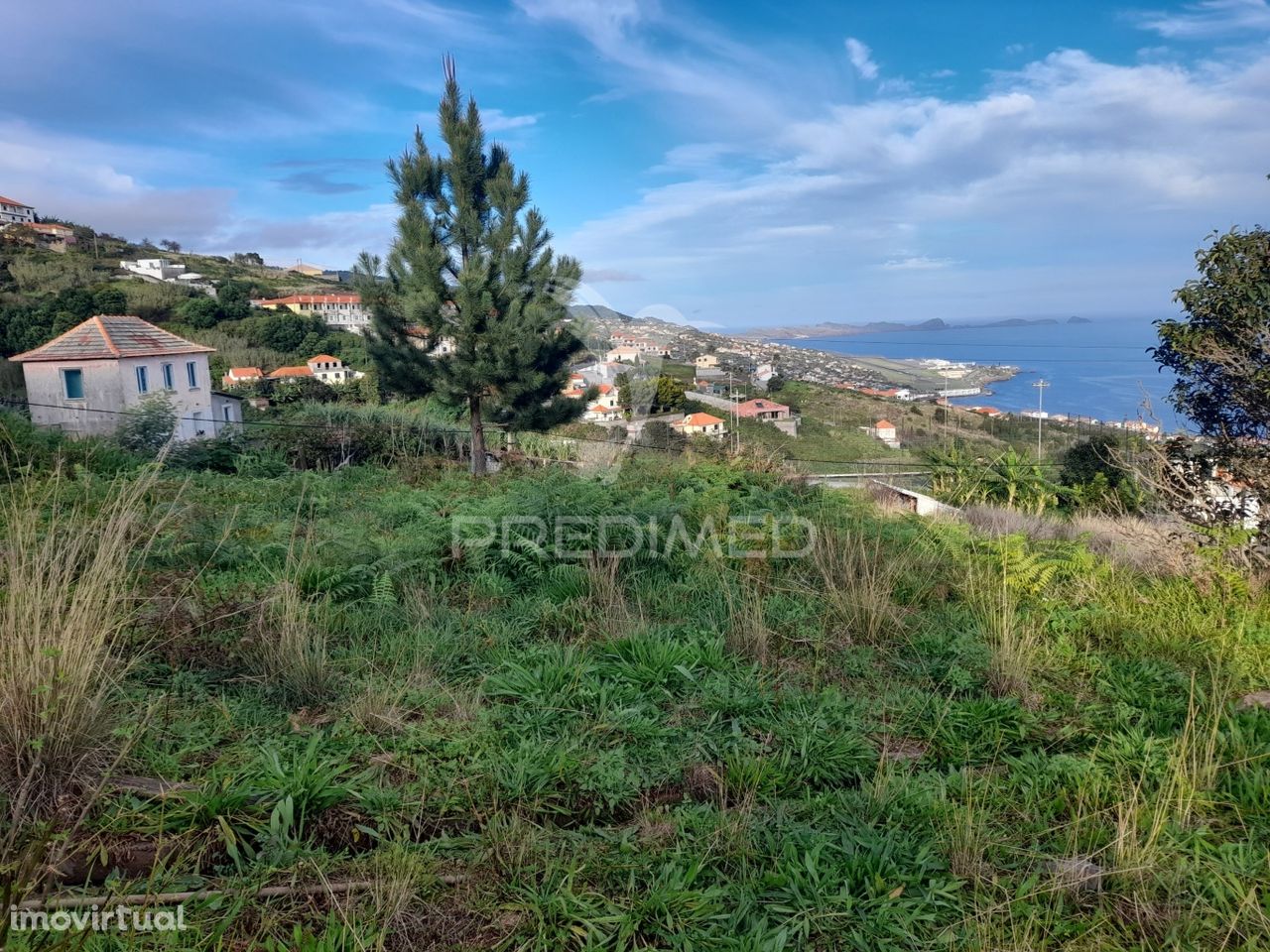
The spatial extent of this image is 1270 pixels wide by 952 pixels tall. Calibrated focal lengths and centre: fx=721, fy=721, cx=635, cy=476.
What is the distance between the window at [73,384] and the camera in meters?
17.9

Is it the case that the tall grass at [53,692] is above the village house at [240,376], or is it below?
below

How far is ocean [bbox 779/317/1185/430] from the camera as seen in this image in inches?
213

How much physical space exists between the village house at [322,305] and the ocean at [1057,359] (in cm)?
3207

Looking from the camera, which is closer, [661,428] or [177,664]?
[177,664]

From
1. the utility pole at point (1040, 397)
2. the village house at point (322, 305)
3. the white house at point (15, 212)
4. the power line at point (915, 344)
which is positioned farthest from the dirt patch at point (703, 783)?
the white house at point (15, 212)

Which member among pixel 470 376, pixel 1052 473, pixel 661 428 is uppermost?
pixel 470 376

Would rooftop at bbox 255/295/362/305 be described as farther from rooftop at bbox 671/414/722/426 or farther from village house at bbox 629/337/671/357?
village house at bbox 629/337/671/357

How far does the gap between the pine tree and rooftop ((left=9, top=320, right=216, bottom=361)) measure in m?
11.1

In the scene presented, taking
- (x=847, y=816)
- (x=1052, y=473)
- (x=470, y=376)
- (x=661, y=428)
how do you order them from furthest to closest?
1. (x=1052, y=473)
2. (x=661, y=428)
3. (x=470, y=376)
4. (x=847, y=816)

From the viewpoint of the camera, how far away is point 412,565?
13.9 ft

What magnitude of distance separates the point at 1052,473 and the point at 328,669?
14650 mm

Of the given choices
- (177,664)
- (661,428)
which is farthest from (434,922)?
(661,428)

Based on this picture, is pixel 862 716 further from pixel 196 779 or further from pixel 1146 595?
pixel 1146 595

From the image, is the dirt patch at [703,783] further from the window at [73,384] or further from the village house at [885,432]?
the window at [73,384]
